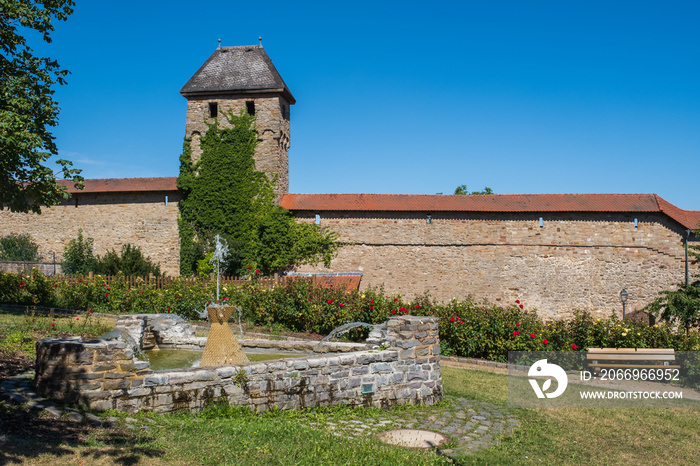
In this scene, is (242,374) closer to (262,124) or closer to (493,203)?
(493,203)

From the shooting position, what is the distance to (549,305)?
848 inches

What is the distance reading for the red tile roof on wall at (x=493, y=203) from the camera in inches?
813

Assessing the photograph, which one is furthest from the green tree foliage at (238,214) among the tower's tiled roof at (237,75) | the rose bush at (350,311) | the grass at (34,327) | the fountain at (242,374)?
the fountain at (242,374)

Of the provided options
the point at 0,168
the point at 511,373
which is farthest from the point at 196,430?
the point at 0,168

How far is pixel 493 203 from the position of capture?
2172 centimetres

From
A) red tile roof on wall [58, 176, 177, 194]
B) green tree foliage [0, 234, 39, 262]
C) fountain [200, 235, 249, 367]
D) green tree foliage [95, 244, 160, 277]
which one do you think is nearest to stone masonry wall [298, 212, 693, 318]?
red tile roof on wall [58, 176, 177, 194]

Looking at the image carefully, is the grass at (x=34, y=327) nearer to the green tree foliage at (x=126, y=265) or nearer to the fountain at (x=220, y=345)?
the fountain at (x=220, y=345)

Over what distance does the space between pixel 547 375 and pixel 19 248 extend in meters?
22.4

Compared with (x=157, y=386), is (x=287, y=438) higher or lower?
lower

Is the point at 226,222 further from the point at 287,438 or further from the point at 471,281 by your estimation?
the point at 287,438

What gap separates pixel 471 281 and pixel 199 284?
11.1 metres

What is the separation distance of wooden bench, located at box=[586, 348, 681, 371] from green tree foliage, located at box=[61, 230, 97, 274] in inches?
742

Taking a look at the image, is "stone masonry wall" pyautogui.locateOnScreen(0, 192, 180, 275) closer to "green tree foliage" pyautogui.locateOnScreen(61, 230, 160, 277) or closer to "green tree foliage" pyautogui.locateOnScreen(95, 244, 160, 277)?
"green tree foliage" pyautogui.locateOnScreen(61, 230, 160, 277)

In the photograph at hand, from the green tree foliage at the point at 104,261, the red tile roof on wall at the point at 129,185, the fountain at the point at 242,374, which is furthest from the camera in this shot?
the red tile roof on wall at the point at 129,185
